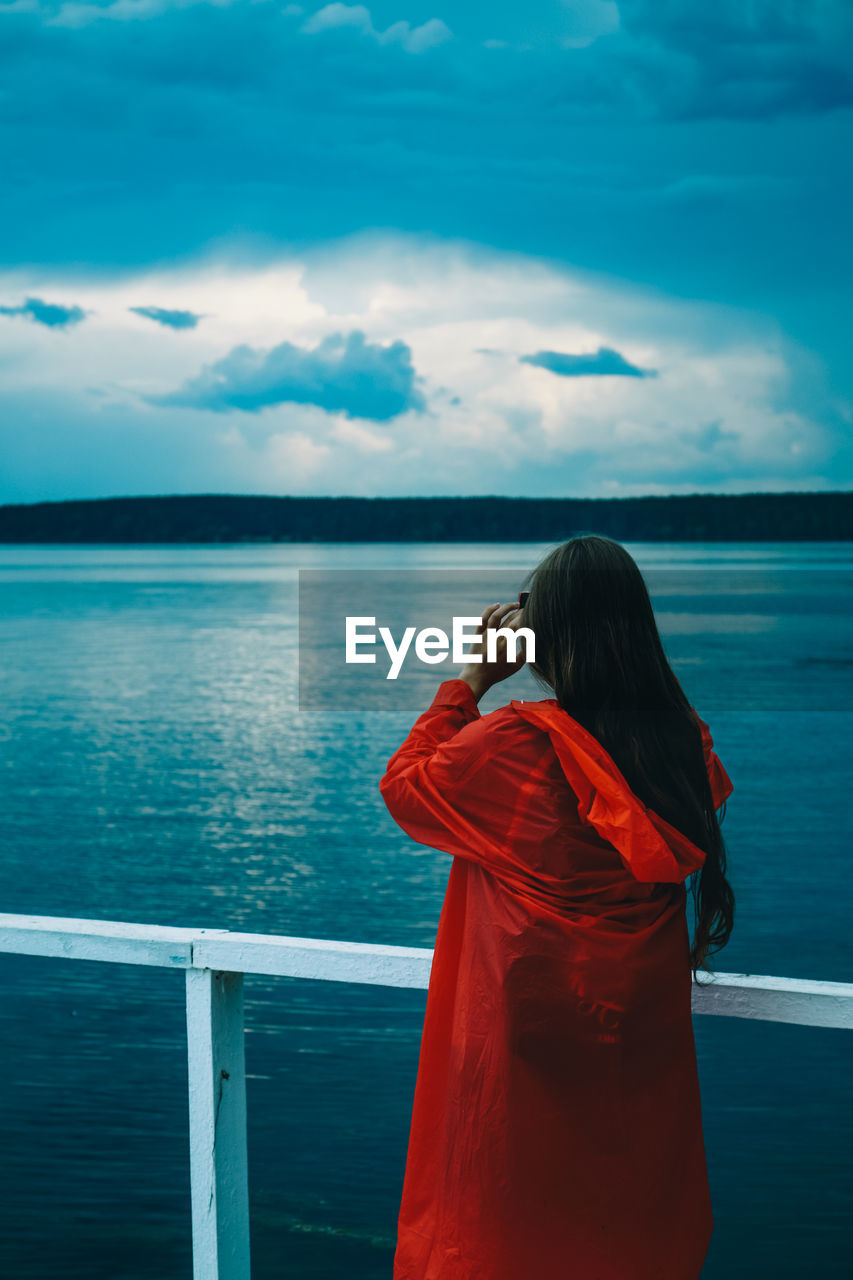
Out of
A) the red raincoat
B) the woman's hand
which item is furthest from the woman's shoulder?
the woman's hand

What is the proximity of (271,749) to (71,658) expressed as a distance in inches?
885

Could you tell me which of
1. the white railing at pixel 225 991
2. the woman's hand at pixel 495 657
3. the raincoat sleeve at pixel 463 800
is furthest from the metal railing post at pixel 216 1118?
the woman's hand at pixel 495 657

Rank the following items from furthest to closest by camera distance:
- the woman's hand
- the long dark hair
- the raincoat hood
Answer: the woman's hand → the long dark hair → the raincoat hood

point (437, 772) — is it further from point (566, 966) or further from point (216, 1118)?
point (216, 1118)

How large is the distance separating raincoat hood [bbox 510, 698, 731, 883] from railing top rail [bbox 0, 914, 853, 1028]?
8.8 inches

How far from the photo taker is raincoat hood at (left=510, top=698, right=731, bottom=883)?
4.51 ft

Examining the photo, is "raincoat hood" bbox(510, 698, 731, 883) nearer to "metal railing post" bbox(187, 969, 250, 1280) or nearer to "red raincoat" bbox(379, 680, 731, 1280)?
"red raincoat" bbox(379, 680, 731, 1280)

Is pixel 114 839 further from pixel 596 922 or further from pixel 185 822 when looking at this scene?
pixel 596 922

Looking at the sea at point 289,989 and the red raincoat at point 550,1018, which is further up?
the red raincoat at point 550,1018

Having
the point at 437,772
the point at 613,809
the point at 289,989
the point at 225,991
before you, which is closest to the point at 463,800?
the point at 437,772

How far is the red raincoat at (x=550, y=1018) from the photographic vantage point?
1447mm

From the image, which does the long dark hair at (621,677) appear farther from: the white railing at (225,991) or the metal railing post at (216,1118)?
the metal railing post at (216,1118)

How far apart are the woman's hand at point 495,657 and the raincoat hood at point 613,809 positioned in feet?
0.57

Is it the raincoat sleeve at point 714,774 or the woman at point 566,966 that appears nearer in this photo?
the woman at point 566,966
